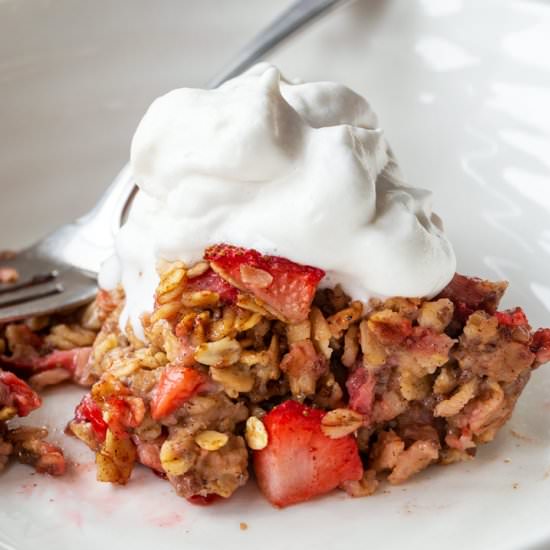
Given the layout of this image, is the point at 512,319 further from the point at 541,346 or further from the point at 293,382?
the point at 293,382

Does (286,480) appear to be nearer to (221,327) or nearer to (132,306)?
(221,327)

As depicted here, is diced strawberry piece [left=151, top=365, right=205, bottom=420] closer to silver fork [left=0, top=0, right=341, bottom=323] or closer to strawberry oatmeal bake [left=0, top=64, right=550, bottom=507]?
strawberry oatmeal bake [left=0, top=64, right=550, bottom=507]

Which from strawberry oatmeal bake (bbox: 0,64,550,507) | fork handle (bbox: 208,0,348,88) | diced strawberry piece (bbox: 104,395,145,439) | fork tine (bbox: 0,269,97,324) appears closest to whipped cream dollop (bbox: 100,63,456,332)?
strawberry oatmeal bake (bbox: 0,64,550,507)

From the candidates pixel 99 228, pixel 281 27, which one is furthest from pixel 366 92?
pixel 99 228

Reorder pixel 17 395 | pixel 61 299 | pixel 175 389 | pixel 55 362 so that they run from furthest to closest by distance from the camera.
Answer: pixel 61 299 < pixel 55 362 < pixel 17 395 < pixel 175 389

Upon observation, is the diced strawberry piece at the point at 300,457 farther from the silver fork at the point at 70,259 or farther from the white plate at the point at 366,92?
the silver fork at the point at 70,259
